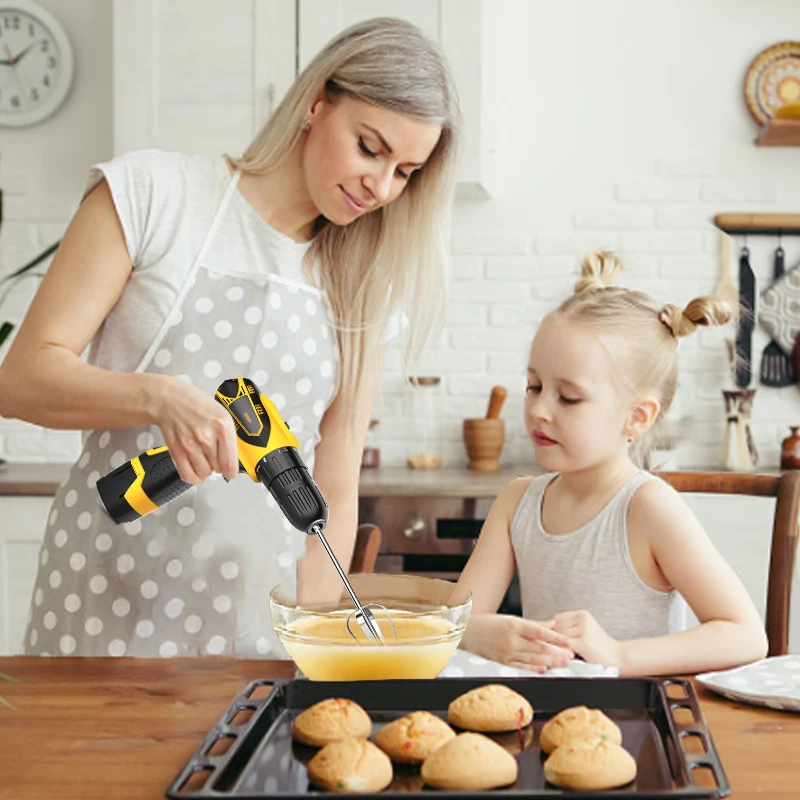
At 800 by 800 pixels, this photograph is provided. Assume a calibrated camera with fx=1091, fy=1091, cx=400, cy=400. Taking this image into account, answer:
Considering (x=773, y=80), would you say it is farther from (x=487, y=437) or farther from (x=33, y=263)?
(x=33, y=263)

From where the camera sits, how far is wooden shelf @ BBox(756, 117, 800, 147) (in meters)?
3.16

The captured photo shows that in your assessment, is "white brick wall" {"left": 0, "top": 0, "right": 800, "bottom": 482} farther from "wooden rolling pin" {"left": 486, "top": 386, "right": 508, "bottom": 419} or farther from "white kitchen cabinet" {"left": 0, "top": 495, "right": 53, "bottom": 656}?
"white kitchen cabinet" {"left": 0, "top": 495, "right": 53, "bottom": 656}

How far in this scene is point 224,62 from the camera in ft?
9.93

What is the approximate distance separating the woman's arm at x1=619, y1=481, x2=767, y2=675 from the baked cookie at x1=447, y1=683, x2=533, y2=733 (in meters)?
0.32

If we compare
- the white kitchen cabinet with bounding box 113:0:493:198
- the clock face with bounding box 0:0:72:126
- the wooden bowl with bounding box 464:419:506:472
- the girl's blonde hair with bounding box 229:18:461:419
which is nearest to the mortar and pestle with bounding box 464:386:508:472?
the wooden bowl with bounding box 464:419:506:472

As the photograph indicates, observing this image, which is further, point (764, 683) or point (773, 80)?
point (773, 80)

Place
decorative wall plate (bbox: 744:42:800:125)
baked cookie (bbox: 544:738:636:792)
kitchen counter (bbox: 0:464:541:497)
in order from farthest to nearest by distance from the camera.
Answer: decorative wall plate (bbox: 744:42:800:125) < kitchen counter (bbox: 0:464:541:497) < baked cookie (bbox: 544:738:636:792)

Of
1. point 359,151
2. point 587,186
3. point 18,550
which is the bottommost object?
point 18,550

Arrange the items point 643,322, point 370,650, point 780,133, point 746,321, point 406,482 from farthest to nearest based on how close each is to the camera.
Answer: point 746,321 → point 780,133 → point 406,482 → point 643,322 → point 370,650

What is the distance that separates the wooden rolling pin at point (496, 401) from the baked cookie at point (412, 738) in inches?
99.0

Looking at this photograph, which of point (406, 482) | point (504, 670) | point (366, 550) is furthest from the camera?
point (406, 482)

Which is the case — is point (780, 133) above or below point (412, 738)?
above

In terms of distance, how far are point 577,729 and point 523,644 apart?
1.04 ft

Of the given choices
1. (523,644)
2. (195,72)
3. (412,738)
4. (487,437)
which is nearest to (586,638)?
(523,644)
